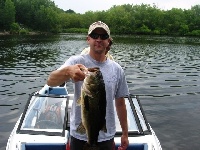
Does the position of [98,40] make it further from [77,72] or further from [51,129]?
[51,129]

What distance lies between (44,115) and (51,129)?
0.92m

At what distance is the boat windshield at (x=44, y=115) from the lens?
7012 millimetres

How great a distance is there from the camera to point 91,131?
3.64 metres

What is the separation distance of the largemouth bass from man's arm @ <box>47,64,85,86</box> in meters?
0.15

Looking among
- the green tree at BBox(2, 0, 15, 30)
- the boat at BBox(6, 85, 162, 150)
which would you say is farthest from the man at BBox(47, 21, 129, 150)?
the green tree at BBox(2, 0, 15, 30)

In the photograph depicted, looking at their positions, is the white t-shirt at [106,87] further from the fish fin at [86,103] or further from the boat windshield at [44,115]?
the boat windshield at [44,115]

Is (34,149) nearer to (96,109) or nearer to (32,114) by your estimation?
(32,114)

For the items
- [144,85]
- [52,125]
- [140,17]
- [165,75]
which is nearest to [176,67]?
[165,75]

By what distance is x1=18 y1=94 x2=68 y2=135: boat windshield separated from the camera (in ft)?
23.0

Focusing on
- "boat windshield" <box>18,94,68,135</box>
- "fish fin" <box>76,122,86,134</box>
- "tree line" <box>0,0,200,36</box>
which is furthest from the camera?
"tree line" <box>0,0,200,36</box>

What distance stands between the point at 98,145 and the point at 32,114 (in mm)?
4138

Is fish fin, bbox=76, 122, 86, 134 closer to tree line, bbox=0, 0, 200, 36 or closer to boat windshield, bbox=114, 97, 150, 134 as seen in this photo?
boat windshield, bbox=114, 97, 150, 134

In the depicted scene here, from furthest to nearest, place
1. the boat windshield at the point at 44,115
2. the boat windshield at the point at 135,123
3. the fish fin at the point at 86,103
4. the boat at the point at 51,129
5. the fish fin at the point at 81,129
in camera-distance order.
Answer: the boat windshield at the point at 135,123 < the boat windshield at the point at 44,115 < the boat at the point at 51,129 < the fish fin at the point at 81,129 < the fish fin at the point at 86,103

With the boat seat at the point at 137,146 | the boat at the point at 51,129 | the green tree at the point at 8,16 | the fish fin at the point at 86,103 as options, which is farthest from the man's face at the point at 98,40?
the green tree at the point at 8,16
